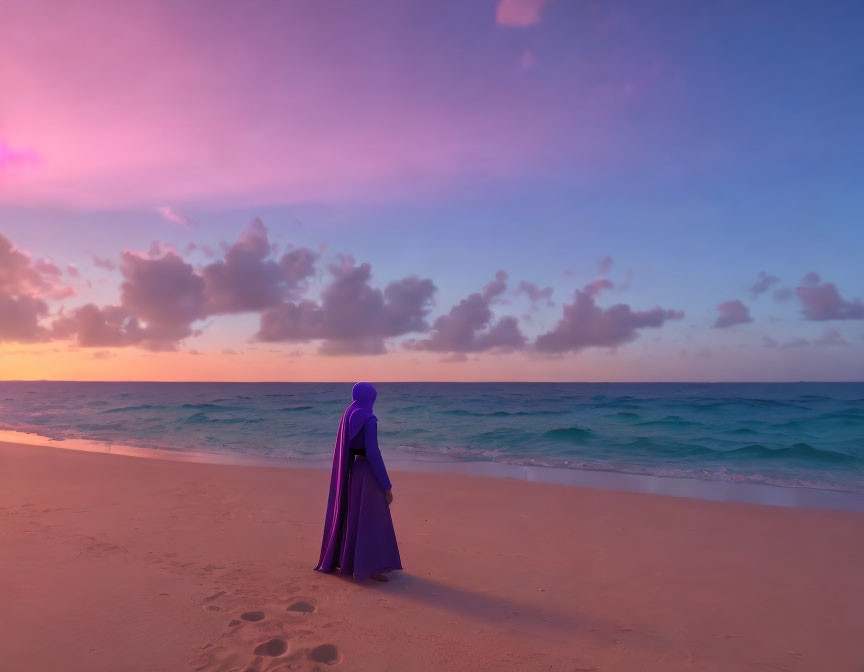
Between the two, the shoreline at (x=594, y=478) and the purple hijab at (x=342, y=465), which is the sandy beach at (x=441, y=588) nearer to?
the purple hijab at (x=342, y=465)

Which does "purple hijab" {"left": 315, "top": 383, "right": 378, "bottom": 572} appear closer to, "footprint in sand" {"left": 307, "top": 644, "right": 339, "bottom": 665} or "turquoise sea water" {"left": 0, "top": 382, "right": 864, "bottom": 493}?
"footprint in sand" {"left": 307, "top": 644, "right": 339, "bottom": 665}

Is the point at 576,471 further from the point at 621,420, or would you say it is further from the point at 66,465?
the point at 621,420

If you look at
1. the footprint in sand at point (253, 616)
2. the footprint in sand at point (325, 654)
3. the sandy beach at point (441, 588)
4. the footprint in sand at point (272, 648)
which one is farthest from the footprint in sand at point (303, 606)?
the footprint in sand at point (325, 654)

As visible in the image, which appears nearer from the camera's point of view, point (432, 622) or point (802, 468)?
point (432, 622)

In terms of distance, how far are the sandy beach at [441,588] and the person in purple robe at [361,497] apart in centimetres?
23

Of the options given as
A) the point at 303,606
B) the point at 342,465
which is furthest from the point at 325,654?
the point at 342,465

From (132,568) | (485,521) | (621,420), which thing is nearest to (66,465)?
(132,568)

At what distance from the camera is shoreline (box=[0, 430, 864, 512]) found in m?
9.94

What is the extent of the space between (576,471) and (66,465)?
11385mm

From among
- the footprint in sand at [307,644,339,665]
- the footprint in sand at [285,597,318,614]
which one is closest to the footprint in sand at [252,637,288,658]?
the footprint in sand at [307,644,339,665]

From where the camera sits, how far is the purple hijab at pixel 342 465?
198 inches

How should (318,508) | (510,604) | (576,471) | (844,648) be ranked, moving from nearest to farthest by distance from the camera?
(844,648), (510,604), (318,508), (576,471)

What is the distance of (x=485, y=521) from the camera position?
24.9 ft

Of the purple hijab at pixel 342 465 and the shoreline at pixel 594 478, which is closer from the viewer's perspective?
the purple hijab at pixel 342 465
